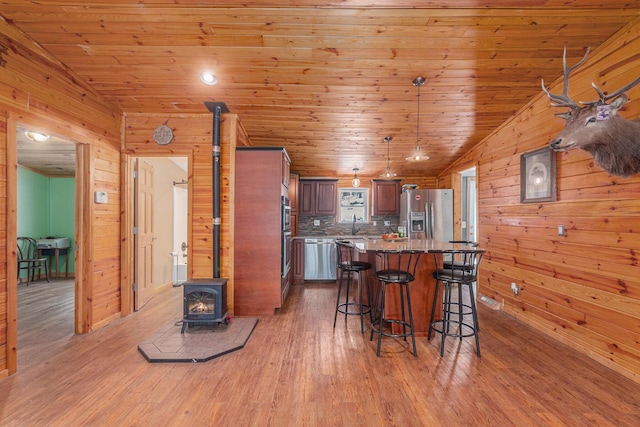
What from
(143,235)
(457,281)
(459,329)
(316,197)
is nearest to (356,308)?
(459,329)

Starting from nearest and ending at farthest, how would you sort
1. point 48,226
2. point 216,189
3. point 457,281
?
point 457,281, point 216,189, point 48,226

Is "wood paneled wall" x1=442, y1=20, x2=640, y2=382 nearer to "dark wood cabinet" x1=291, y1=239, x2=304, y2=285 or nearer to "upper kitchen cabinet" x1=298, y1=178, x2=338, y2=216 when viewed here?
"upper kitchen cabinet" x1=298, y1=178, x2=338, y2=216

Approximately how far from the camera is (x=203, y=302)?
3322 mm

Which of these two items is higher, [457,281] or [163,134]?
[163,134]

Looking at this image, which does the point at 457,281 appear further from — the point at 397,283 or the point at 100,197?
the point at 100,197

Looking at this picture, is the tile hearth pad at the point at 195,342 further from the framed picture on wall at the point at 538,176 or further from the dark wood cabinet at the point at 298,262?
the framed picture on wall at the point at 538,176

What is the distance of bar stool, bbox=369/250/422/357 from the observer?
2.74 metres

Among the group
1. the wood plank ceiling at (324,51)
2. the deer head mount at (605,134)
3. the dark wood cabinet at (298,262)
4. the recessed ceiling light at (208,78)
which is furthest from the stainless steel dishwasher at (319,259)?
the deer head mount at (605,134)

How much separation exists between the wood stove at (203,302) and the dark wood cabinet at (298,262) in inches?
98.0

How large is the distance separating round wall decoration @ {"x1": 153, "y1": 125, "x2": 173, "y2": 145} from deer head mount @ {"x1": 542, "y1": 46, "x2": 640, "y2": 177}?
3.99 meters

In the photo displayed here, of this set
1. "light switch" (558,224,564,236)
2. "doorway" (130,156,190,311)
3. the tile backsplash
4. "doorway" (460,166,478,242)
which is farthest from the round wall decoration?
"doorway" (460,166,478,242)

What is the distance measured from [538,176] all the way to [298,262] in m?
4.07

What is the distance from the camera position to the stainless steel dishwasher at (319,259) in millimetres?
5734

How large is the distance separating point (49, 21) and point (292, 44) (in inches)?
78.5
